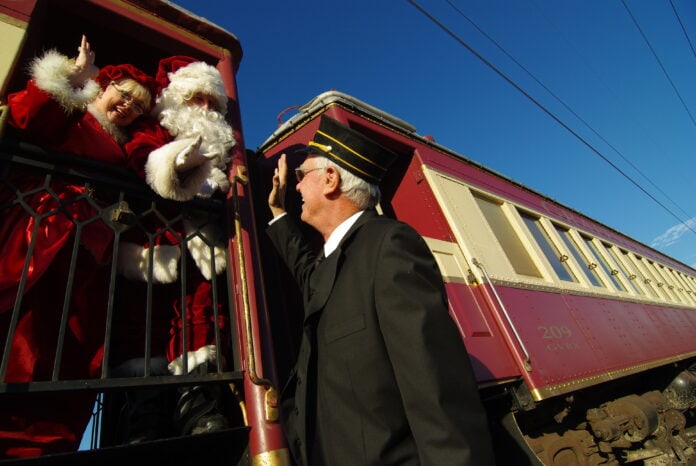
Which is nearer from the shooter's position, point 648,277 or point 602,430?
point 602,430

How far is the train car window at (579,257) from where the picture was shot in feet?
21.5

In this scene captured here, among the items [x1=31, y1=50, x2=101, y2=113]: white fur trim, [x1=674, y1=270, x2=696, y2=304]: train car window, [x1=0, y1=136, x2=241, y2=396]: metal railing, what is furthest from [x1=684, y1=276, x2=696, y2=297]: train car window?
[x1=31, y1=50, x2=101, y2=113]: white fur trim

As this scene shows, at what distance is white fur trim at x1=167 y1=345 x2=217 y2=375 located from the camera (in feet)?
5.40

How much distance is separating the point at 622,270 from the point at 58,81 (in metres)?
10.9

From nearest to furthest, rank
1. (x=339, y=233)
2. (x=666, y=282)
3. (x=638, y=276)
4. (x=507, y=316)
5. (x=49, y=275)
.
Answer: (x=49, y=275) < (x=339, y=233) < (x=507, y=316) < (x=638, y=276) < (x=666, y=282)

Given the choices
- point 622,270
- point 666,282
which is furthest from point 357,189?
point 666,282

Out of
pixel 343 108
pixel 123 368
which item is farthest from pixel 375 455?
pixel 343 108

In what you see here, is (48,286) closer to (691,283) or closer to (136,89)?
(136,89)

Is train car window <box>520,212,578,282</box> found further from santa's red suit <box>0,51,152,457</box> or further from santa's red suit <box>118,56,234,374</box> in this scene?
santa's red suit <box>0,51,152,457</box>

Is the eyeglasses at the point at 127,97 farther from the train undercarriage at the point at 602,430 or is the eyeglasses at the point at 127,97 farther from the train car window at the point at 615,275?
the train car window at the point at 615,275

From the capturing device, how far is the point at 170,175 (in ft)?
5.36

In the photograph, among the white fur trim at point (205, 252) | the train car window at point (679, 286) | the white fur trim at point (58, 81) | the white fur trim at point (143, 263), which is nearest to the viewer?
the white fur trim at point (58, 81)

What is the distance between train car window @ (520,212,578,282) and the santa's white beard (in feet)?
17.1

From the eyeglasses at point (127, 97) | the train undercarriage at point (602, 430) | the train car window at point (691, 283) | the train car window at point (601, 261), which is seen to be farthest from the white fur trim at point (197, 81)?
the train car window at point (691, 283)
